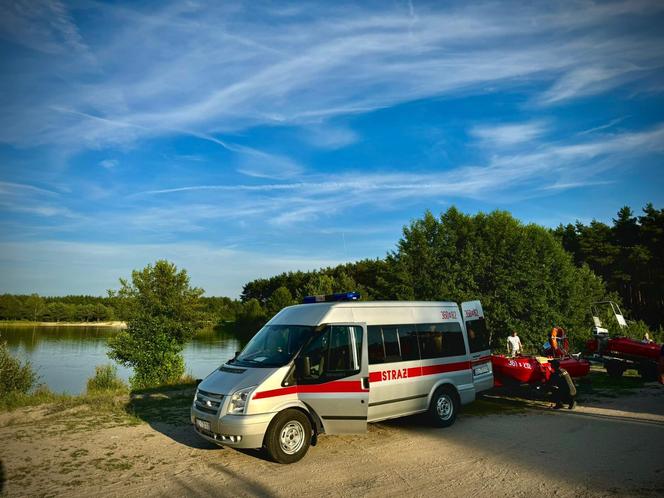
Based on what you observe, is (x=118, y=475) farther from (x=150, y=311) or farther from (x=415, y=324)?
(x=150, y=311)

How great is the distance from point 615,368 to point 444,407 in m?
11.1

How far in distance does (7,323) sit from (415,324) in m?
101

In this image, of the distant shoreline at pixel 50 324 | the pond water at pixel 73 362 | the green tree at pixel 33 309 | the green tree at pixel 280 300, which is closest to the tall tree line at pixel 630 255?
the green tree at pixel 280 300

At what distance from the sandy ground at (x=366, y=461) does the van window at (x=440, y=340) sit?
1520 mm

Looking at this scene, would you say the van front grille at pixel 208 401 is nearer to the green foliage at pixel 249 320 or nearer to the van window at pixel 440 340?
the van window at pixel 440 340

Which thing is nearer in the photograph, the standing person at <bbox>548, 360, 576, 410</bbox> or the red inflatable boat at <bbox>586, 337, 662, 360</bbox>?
the standing person at <bbox>548, 360, 576, 410</bbox>

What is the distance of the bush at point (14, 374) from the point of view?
15367 millimetres

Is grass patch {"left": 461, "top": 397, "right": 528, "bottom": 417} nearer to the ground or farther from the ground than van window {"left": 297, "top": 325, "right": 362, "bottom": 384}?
nearer to the ground

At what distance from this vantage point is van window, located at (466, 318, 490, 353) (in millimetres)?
10784

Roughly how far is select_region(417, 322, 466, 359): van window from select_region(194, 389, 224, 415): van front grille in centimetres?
429

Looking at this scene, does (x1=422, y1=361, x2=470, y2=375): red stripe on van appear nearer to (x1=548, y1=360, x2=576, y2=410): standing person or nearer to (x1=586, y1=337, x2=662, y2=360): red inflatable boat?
(x1=548, y1=360, x2=576, y2=410): standing person

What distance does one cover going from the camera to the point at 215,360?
3938 centimetres

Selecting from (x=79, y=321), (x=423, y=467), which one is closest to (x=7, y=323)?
(x=79, y=321)

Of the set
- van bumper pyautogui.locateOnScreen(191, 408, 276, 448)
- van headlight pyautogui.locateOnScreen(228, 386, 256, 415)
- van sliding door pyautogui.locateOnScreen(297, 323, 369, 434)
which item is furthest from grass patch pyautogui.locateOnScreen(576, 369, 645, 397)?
van headlight pyautogui.locateOnScreen(228, 386, 256, 415)
